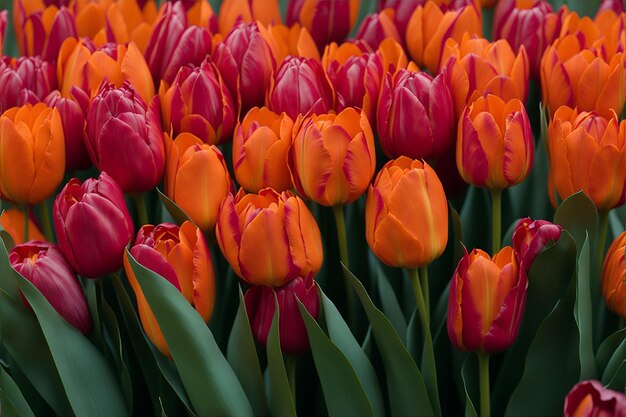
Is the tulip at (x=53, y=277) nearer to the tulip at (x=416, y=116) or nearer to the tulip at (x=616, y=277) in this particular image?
the tulip at (x=416, y=116)

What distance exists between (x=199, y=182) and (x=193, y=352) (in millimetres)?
148

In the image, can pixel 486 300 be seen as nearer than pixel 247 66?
Yes

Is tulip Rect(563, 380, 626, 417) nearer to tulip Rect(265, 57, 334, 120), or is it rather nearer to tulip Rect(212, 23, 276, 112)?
tulip Rect(265, 57, 334, 120)

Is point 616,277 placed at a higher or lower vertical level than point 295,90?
lower

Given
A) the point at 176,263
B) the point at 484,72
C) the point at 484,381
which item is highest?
the point at 484,72

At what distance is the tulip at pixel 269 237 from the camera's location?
2.22 ft

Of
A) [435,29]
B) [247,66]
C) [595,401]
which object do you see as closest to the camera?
[595,401]

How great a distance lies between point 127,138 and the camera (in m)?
0.76

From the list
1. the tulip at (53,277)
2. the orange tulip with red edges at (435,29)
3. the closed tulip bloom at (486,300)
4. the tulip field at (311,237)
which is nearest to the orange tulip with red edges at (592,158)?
the tulip field at (311,237)

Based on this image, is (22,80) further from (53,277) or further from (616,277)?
(616,277)

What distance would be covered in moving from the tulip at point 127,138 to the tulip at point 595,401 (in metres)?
0.42

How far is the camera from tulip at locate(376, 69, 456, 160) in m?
A: 0.77

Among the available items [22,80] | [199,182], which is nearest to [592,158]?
[199,182]

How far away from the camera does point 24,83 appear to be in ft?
3.07
